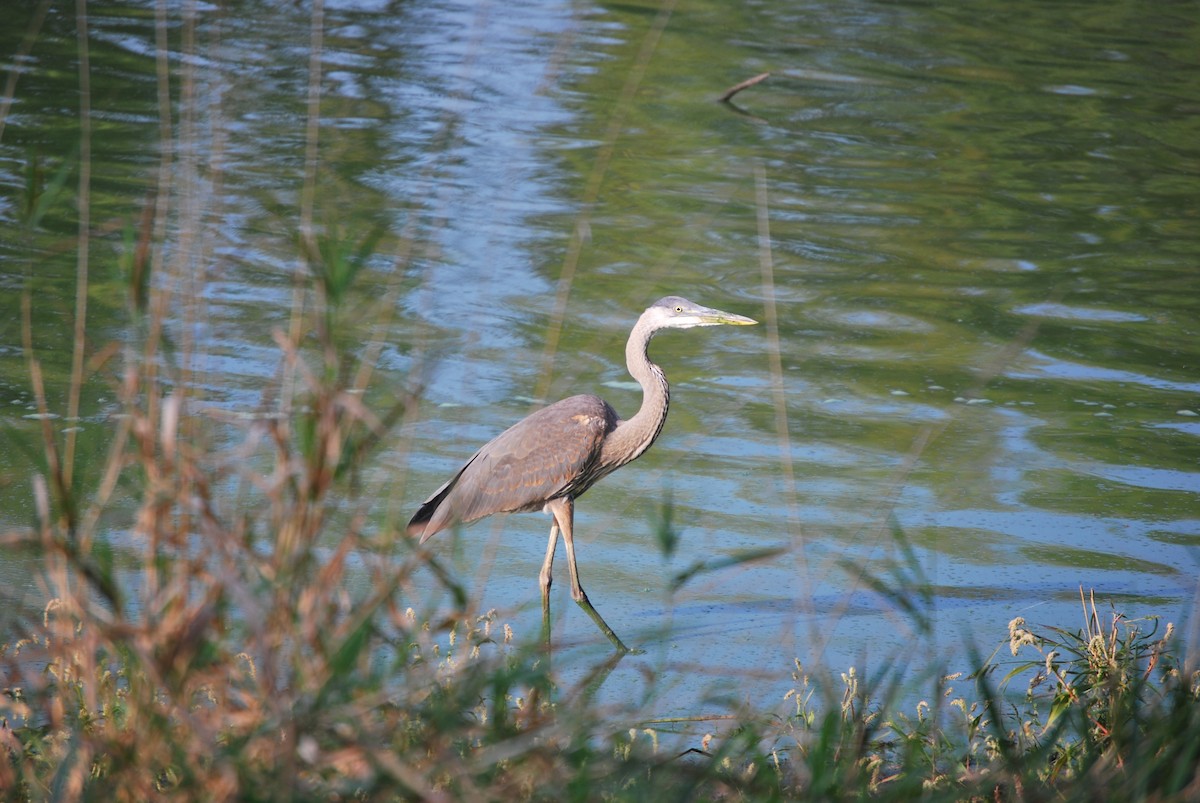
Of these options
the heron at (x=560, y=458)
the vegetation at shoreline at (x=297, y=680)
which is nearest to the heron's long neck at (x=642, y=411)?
the heron at (x=560, y=458)

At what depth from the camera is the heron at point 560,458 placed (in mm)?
5285

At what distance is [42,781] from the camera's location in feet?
9.54

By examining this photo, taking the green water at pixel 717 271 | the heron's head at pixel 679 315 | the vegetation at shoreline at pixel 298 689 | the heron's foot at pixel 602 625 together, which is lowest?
the green water at pixel 717 271

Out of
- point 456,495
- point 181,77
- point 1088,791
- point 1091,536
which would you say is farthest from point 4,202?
point 1088,791

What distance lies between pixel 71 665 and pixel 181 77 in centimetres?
1013

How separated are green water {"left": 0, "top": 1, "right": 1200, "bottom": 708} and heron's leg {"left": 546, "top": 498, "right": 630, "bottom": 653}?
0.36ft

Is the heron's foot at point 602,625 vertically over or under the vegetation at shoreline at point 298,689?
under

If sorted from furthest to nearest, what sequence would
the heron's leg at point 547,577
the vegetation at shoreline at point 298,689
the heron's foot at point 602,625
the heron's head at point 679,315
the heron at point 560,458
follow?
the heron's head at point 679,315
the heron at point 560,458
the heron's leg at point 547,577
the heron's foot at point 602,625
the vegetation at shoreline at point 298,689

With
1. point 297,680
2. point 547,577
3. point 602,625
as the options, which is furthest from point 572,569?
point 297,680

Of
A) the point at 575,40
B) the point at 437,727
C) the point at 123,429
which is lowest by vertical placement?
the point at 575,40

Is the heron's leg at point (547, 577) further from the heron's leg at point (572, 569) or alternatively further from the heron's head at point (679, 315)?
the heron's head at point (679, 315)

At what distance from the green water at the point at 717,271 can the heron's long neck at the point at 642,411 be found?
434 mm

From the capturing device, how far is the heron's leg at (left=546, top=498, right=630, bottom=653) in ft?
16.5

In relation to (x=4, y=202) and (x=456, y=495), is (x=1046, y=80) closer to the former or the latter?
(x=4, y=202)
